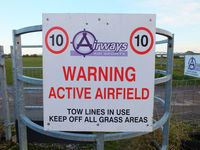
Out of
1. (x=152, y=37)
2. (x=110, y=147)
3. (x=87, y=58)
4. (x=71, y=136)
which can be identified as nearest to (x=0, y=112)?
(x=110, y=147)

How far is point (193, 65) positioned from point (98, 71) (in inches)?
160

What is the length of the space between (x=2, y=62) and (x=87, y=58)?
245cm

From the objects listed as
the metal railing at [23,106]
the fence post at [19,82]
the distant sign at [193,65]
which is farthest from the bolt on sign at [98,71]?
the distant sign at [193,65]

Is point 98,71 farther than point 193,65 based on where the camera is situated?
No

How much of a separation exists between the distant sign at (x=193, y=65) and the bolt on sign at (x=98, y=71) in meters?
3.59

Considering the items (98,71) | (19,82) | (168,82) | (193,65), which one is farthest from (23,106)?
(193,65)

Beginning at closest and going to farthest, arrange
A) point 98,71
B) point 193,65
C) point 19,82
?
point 98,71 → point 19,82 → point 193,65

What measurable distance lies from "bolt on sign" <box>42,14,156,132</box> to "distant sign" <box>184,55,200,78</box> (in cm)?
359

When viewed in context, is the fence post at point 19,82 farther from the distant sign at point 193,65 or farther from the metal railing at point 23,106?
the distant sign at point 193,65

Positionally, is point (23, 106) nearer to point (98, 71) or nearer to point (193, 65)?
point (98, 71)

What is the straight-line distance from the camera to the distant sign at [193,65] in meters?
4.24

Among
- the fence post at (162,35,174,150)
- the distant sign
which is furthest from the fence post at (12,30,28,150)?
the distant sign

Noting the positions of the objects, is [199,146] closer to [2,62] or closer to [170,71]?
[170,71]

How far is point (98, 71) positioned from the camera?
4.09 ft
